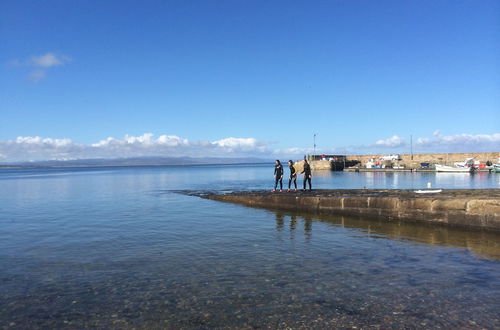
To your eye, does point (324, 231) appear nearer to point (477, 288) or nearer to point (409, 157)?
point (477, 288)

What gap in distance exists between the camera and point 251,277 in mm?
8594

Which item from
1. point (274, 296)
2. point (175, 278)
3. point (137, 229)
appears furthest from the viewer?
point (137, 229)

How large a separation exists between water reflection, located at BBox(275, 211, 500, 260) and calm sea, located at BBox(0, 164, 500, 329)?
0.06 meters

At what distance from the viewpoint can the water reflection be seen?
1165 centimetres

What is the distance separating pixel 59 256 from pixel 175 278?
4753 mm

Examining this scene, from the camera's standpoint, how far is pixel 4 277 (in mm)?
8906

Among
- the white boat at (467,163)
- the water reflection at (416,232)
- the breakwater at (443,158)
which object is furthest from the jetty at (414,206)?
the breakwater at (443,158)

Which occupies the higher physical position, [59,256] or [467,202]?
[467,202]

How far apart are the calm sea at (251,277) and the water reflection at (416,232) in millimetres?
60

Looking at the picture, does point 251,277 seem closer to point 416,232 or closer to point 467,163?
point 416,232

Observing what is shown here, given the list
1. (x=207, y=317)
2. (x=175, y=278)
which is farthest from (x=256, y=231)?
(x=207, y=317)

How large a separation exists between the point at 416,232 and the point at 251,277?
848 cm

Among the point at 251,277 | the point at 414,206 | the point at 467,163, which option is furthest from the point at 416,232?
the point at 467,163

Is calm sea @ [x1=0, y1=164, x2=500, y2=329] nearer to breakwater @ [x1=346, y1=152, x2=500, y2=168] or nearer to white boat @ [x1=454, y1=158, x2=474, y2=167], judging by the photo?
white boat @ [x1=454, y1=158, x2=474, y2=167]
